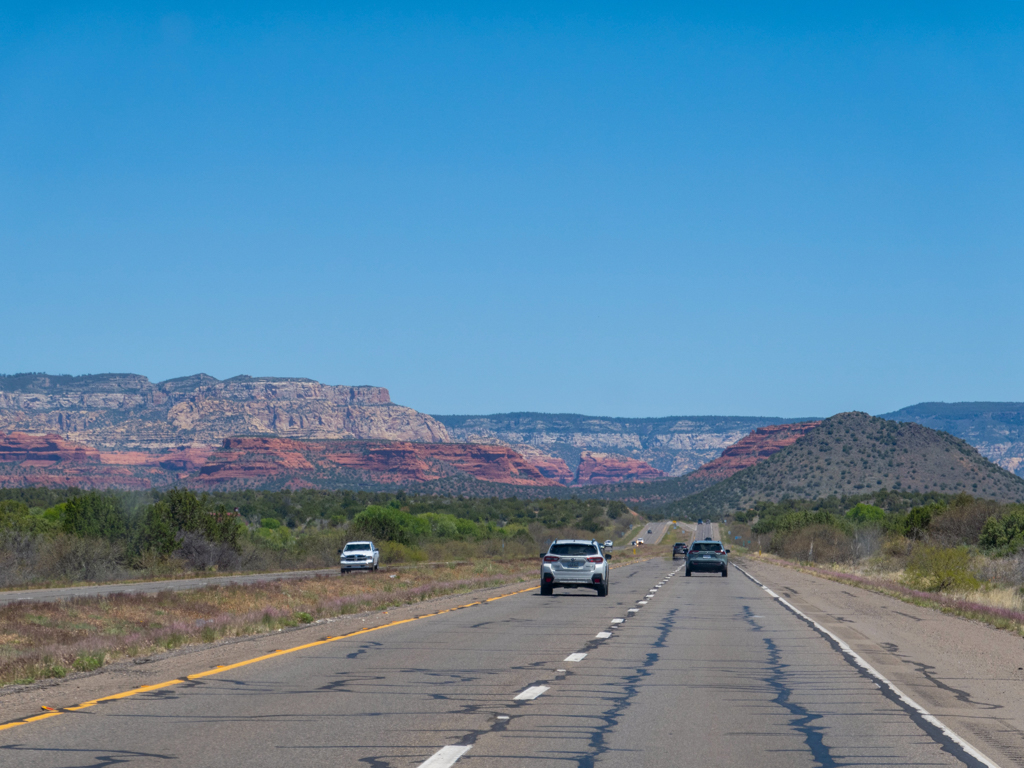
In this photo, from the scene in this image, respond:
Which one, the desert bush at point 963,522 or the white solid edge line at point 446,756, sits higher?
the desert bush at point 963,522

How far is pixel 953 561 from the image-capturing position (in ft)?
119

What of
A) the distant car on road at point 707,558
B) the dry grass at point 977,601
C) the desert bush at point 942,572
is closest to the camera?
the dry grass at point 977,601

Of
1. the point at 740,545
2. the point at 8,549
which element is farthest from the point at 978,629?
the point at 740,545

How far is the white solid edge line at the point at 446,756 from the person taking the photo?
7695 millimetres

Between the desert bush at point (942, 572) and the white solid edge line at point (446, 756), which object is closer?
the white solid edge line at point (446, 756)

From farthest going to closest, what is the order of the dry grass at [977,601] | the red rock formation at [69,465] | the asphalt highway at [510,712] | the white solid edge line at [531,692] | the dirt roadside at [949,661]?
the red rock formation at [69,465] < the dry grass at [977,601] < the white solid edge line at [531,692] < the dirt roadside at [949,661] < the asphalt highway at [510,712]

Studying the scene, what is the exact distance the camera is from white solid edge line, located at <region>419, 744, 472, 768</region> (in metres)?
7.70

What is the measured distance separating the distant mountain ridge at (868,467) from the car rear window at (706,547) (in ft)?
293

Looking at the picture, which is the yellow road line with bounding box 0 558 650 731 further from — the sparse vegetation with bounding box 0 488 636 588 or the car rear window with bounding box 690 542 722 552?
the sparse vegetation with bounding box 0 488 636 588

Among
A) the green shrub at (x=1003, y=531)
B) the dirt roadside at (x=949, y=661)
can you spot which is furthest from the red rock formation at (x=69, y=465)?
the dirt roadside at (x=949, y=661)

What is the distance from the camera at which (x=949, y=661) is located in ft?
51.2

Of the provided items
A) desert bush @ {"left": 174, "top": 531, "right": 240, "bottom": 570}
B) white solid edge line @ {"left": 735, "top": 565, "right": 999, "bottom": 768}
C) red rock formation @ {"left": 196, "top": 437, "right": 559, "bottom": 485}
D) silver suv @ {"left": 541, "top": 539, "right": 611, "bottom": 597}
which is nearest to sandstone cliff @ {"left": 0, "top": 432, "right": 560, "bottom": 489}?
red rock formation @ {"left": 196, "top": 437, "right": 559, "bottom": 485}

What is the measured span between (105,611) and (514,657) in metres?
11.2

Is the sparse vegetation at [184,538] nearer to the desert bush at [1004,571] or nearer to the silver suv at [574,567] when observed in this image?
the silver suv at [574,567]
